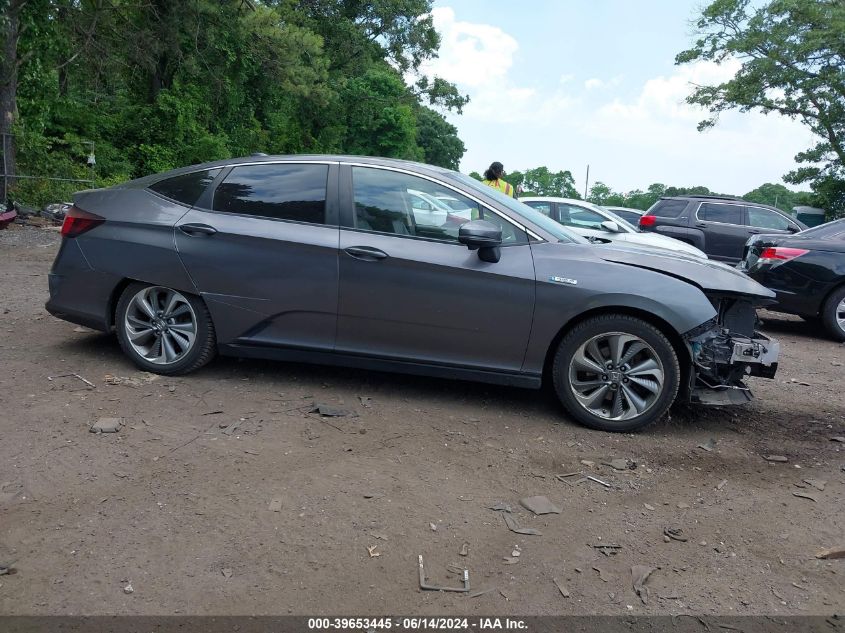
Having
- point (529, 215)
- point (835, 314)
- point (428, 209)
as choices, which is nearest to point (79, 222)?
point (428, 209)

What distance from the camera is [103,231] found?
5.15 m

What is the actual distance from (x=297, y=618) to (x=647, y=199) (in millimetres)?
40734

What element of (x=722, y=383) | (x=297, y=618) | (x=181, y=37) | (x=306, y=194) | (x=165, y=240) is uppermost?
(x=181, y=37)

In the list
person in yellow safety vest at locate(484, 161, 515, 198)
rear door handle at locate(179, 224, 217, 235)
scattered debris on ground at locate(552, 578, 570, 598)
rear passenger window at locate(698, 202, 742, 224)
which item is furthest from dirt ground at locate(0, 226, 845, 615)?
rear passenger window at locate(698, 202, 742, 224)

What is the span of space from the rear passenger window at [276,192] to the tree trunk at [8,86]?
13976 millimetres

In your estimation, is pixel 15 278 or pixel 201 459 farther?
pixel 15 278

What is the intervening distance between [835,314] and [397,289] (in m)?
6.18

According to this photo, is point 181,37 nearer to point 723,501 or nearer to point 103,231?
point 103,231

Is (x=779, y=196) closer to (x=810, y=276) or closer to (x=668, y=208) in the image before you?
(x=668, y=208)

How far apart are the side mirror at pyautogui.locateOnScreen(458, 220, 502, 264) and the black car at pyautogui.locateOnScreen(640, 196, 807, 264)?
32.3 feet

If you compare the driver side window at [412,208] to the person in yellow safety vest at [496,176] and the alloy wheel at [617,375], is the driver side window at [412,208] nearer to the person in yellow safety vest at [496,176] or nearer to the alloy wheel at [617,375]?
the alloy wheel at [617,375]

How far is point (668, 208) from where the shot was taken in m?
13.9

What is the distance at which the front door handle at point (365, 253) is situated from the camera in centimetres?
464

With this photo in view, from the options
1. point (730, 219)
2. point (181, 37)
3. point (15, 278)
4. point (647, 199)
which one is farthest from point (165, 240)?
point (647, 199)
